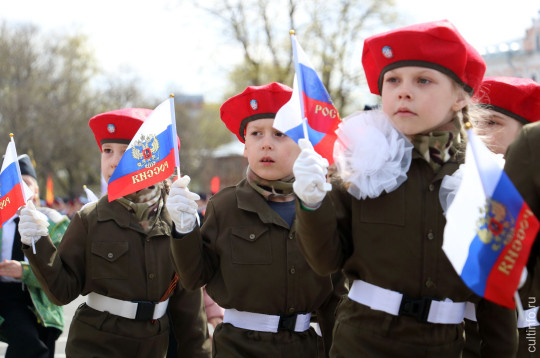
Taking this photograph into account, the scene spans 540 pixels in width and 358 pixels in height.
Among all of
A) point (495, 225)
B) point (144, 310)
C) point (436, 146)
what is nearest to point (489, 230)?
point (495, 225)

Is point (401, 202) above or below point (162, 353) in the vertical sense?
above

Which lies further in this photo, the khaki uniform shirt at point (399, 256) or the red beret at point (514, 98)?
the red beret at point (514, 98)

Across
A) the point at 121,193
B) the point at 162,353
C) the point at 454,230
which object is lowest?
the point at 162,353

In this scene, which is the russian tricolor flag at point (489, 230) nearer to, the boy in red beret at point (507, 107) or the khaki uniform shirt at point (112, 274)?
the boy in red beret at point (507, 107)

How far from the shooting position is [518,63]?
40.1 m

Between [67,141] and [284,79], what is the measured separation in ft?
66.0

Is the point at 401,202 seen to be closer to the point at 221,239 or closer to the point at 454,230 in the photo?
the point at 454,230

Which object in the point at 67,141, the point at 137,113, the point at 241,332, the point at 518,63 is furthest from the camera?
the point at 67,141

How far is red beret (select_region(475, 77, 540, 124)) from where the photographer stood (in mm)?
4484

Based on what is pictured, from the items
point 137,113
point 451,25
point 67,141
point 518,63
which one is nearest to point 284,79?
point 518,63

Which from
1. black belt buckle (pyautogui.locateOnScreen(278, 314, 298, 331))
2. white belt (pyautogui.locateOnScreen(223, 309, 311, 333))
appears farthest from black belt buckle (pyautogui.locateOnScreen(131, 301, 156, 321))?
black belt buckle (pyautogui.locateOnScreen(278, 314, 298, 331))

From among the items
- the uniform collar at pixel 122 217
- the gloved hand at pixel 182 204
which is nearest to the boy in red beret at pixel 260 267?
the gloved hand at pixel 182 204

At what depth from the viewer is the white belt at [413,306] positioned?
9.98 feet

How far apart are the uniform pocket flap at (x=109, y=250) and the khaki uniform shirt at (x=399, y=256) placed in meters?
1.92
